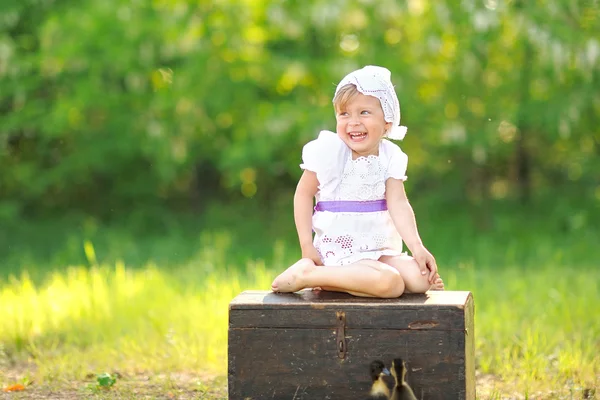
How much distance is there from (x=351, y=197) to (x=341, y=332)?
→ 2.08 feet

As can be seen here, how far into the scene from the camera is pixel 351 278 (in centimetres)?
361

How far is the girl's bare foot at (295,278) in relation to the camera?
3.70 m

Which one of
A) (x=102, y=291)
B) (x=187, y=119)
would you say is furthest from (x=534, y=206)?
(x=102, y=291)

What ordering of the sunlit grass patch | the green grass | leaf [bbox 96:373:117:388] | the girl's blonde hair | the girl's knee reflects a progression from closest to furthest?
the girl's knee → the girl's blonde hair → leaf [bbox 96:373:117:388] → the green grass → the sunlit grass patch

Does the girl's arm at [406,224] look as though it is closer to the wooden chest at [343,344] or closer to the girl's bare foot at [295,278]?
the wooden chest at [343,344]

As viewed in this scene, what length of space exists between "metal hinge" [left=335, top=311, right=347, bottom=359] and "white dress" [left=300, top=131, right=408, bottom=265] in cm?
37

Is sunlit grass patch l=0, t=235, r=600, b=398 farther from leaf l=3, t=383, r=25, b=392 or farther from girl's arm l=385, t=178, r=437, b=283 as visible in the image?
girl's arm l=385, t=178, r=437, b=283

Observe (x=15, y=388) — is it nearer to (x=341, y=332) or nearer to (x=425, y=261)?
(x=341, y=332)

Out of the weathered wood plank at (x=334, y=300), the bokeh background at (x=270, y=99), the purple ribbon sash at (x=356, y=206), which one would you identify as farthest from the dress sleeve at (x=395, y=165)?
the bokeh background at (x=270, y=99)

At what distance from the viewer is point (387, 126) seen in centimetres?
388

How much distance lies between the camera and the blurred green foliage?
30.1ft

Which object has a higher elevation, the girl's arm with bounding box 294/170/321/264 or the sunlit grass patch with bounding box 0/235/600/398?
the girl's arm with bounding box 294/170/321/264

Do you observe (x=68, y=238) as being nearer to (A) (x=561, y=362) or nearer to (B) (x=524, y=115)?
Result: (B) (x=524, y=115)

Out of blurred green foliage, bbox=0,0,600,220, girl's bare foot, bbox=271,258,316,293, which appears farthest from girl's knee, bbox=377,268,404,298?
blurred green foliage, bbox=0,0,600,220
